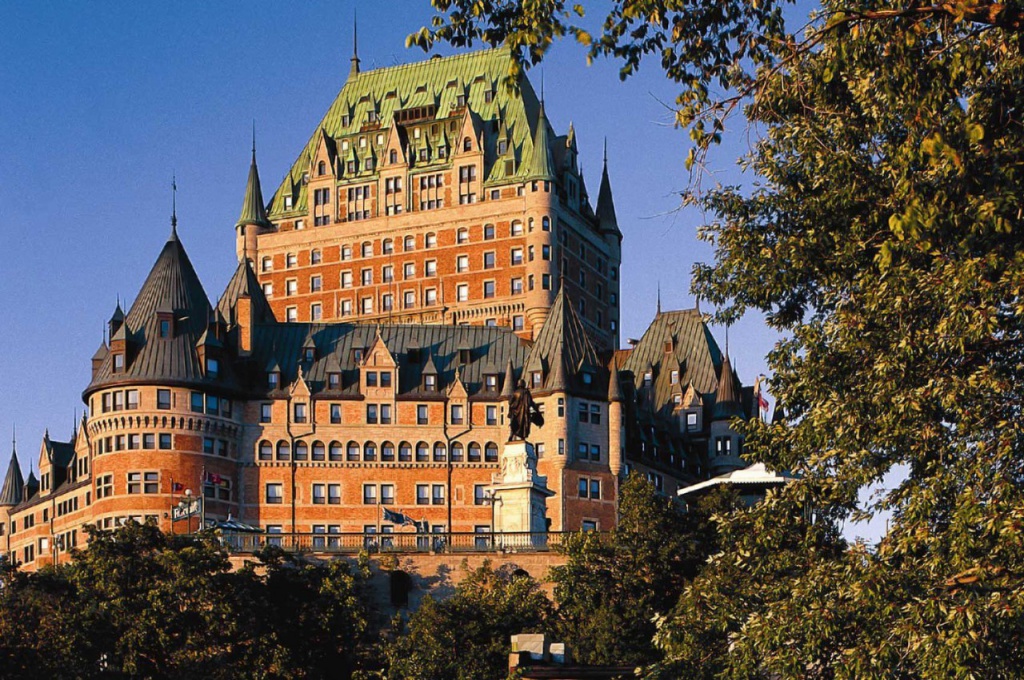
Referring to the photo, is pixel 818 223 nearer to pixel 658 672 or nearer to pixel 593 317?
pixel 658 672

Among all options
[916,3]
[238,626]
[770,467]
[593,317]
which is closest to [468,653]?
[238,626]

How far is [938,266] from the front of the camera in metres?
33.8

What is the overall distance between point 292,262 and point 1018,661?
13189cm

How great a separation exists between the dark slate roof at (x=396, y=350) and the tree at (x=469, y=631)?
38364 millimetres

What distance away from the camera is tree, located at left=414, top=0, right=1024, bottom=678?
3022cm

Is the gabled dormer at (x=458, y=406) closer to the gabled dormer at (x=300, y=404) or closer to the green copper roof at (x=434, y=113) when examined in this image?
the gabled dormer at (x=300, y=404)

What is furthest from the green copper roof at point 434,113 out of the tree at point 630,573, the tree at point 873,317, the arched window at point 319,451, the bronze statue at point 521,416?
the tree at point 873,317

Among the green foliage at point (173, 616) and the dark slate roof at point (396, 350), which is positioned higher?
the dark slate roof at point (396, 350)

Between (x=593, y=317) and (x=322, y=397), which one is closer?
(x=322, y=397)

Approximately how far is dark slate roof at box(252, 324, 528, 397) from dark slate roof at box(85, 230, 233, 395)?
4824mm

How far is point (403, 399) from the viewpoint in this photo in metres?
125

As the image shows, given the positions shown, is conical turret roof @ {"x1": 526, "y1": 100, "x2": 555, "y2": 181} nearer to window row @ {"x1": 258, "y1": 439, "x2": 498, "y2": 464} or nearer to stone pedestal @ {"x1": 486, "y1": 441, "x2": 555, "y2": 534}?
window row @ {"x1": 258, "y1": 439, "x2": 498, "y2": 464}

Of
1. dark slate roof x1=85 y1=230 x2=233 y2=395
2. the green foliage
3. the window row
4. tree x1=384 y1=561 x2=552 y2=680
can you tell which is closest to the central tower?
the window row

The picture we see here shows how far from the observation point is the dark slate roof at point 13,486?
148125 mm
